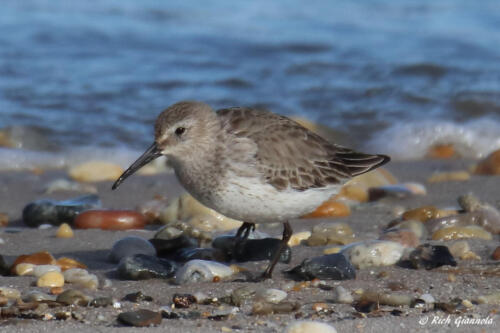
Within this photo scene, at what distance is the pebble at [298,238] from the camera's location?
6157 millimetres

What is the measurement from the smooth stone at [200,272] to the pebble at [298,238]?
3.19 feet

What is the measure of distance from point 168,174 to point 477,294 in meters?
4.36

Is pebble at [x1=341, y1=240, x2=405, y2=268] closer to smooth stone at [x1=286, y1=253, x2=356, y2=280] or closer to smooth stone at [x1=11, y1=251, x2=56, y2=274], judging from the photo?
smooth stone at [x1=286, y1=253, x2=356, y2=280]

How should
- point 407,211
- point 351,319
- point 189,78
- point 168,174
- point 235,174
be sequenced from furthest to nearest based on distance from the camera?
point 189,78 < point 168,174 < point 407,211 < point 235,174 < point 351,319

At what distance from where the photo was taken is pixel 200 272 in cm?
515

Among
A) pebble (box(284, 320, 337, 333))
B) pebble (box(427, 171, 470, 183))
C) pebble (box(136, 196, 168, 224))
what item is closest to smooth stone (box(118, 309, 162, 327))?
pebble (box(284, 320, 337, 333))

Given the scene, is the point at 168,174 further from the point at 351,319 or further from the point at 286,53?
the point at 286,53

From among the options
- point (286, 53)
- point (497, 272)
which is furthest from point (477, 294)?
point (286, 53)

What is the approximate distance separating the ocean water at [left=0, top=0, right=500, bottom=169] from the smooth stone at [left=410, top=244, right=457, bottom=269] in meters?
4.46

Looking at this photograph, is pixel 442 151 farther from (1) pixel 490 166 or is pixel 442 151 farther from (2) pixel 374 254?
(2) pixel 374 254

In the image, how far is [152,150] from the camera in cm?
538

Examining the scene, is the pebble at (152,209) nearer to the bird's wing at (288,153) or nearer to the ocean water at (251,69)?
the bird's wing at (288,153)

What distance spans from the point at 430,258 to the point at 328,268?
0.69 metres

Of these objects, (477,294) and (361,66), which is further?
(361,66)
